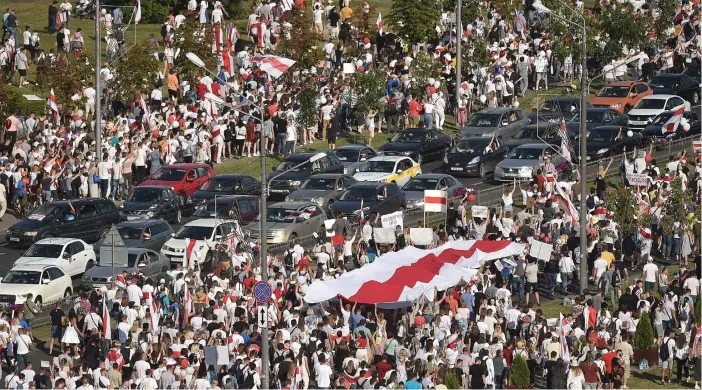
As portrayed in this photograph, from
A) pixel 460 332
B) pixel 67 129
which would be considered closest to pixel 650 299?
pixel 460 332

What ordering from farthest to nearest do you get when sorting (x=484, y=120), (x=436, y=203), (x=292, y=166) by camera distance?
(x=484, y=120) < (x=292, y=166) < (x=436, y=203)

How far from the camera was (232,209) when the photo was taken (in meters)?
48.3

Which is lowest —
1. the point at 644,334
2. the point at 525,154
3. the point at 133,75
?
the point at 644,334

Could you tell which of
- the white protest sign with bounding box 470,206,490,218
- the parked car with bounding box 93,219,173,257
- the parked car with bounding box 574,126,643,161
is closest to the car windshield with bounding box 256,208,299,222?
the parked car with bounding box 93,219,173,257

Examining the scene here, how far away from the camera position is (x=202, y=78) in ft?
194

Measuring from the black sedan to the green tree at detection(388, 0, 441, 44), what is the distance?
812cm

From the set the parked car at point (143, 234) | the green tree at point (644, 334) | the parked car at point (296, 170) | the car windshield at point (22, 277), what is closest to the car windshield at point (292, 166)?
the parked car at point (296, 170)

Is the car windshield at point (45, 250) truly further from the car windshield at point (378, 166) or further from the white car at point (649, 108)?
the white car at point (649, 108)

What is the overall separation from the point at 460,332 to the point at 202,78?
25351mm

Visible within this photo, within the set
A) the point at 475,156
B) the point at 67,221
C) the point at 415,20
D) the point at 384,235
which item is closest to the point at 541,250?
the point at 384,235

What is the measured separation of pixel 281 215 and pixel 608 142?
44.6 ft

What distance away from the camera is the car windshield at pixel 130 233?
4631cm

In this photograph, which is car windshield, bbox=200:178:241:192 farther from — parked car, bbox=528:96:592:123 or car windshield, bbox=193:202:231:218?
parked car, bbox=528:96:592:123

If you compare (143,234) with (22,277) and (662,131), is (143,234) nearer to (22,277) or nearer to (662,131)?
(22,277)
